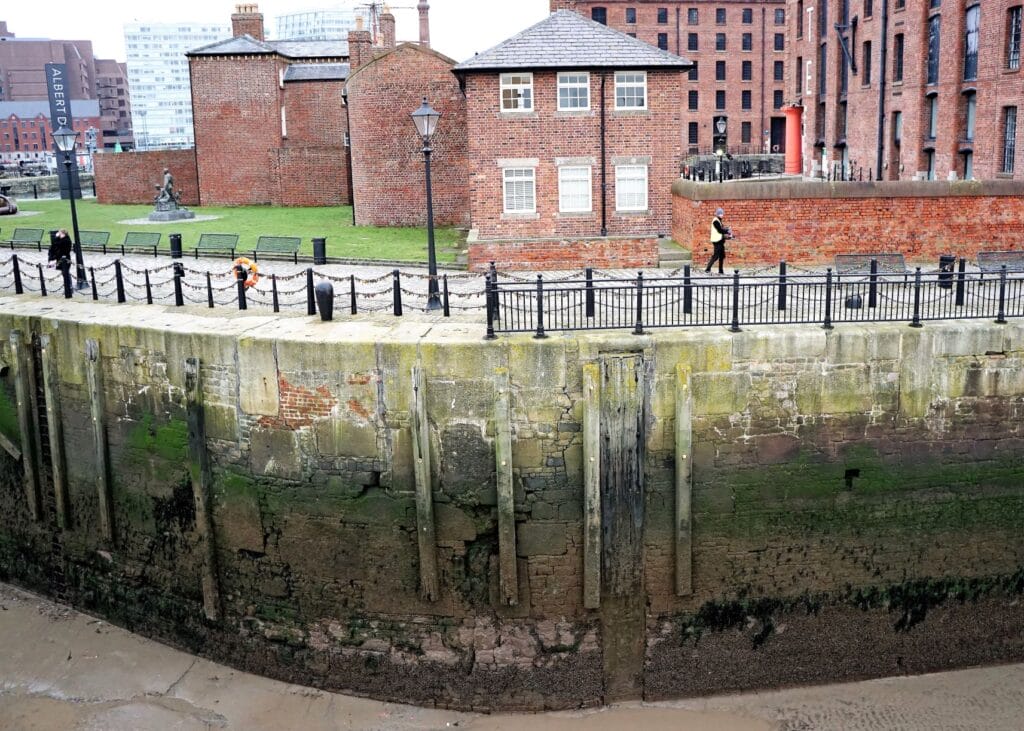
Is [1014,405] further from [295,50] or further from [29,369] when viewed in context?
[295,50]

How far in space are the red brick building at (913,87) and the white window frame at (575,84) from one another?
13.7m

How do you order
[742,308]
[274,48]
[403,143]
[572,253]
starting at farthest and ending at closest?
1. [274,48]
2. [403,143]
3. [572,253]
4. [742,308]

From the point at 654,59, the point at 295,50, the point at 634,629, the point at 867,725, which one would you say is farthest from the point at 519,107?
the point at 295,50

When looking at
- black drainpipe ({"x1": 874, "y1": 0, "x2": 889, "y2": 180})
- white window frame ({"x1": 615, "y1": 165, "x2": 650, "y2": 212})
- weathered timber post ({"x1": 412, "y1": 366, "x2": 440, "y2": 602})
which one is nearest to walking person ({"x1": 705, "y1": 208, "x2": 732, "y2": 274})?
white window frame ({"x1": 615, "y1": 165, "x2": 650, "y2": 212})

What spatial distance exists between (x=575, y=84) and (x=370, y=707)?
1763cm

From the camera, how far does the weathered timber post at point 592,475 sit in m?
14.4

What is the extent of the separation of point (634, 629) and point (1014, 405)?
21.9 feet

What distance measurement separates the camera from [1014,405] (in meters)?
15.2

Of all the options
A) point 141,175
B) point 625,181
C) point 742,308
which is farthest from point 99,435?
point 141,175

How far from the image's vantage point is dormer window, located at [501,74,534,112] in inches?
1049

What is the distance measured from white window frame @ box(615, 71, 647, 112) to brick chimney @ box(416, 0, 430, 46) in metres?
19.2

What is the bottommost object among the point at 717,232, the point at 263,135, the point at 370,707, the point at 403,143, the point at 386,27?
the point at 370,707

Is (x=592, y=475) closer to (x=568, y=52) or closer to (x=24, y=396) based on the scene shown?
(x=24, y=396)

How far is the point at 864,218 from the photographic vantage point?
75.9 feet
